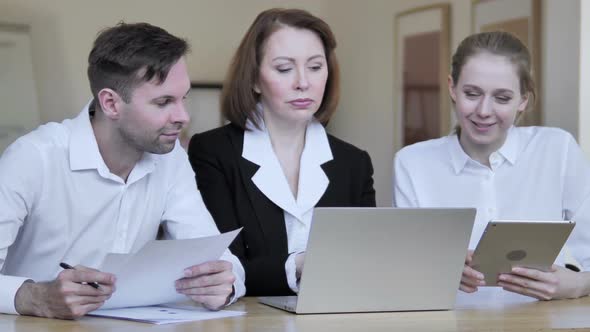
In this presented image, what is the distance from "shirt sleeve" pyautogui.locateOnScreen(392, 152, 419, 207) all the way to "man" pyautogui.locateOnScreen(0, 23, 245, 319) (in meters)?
0.71

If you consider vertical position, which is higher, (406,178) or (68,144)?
(68,144)

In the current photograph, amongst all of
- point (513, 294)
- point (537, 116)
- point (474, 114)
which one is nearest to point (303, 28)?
point (474, 114)

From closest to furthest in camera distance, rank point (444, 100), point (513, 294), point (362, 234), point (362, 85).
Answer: point (362, 234), point (513, 294), point (444, 100), point (362, 85)

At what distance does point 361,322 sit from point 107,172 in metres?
0.78

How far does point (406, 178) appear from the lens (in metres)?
2.91

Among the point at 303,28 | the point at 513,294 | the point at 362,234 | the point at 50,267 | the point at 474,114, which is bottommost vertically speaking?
the point at 513,294

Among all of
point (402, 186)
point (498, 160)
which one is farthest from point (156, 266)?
point (498, 160)

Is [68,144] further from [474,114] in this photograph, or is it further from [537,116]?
[537,116]

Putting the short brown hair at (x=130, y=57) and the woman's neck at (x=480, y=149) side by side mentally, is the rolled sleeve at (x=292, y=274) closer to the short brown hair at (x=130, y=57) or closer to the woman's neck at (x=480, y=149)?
the short brown hair at (x=130, y=57)

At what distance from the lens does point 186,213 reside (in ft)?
8.05

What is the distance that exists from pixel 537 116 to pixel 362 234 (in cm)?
224

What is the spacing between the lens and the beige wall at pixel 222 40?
5.11 metres

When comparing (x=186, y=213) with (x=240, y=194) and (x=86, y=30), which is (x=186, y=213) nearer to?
(x=240, y=194)

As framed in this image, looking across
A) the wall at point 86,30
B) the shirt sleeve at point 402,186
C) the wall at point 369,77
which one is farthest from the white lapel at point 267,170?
the wall at point 86,30
